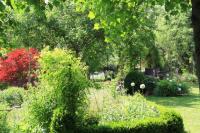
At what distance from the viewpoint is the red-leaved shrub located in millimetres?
24500

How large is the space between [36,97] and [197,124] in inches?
307

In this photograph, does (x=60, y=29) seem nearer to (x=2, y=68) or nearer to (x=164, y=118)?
(x=2, y=68)

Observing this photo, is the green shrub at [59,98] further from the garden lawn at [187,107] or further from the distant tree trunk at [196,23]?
the distant tree trunk at [196,23]

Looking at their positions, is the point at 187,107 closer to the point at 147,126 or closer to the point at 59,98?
the point at 147,126

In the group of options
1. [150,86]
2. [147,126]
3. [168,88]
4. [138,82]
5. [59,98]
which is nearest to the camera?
[59,98]

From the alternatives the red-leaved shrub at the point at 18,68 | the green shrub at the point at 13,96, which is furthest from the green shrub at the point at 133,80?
the green shrub at the point at 13,96

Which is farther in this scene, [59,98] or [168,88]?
[168,88]

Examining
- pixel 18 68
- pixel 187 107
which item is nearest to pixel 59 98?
pixel 187 107

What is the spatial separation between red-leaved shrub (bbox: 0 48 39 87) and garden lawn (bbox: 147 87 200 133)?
7.24 meters

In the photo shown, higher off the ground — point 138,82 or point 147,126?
point 138,82

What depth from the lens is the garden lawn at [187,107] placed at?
16.5 metres

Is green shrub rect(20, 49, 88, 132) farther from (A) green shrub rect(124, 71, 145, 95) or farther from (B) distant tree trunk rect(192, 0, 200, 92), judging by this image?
(A) green shrub rect(124, 71, 145, 95)

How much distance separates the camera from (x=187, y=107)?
21.9m

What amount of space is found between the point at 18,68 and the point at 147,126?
1423cm
